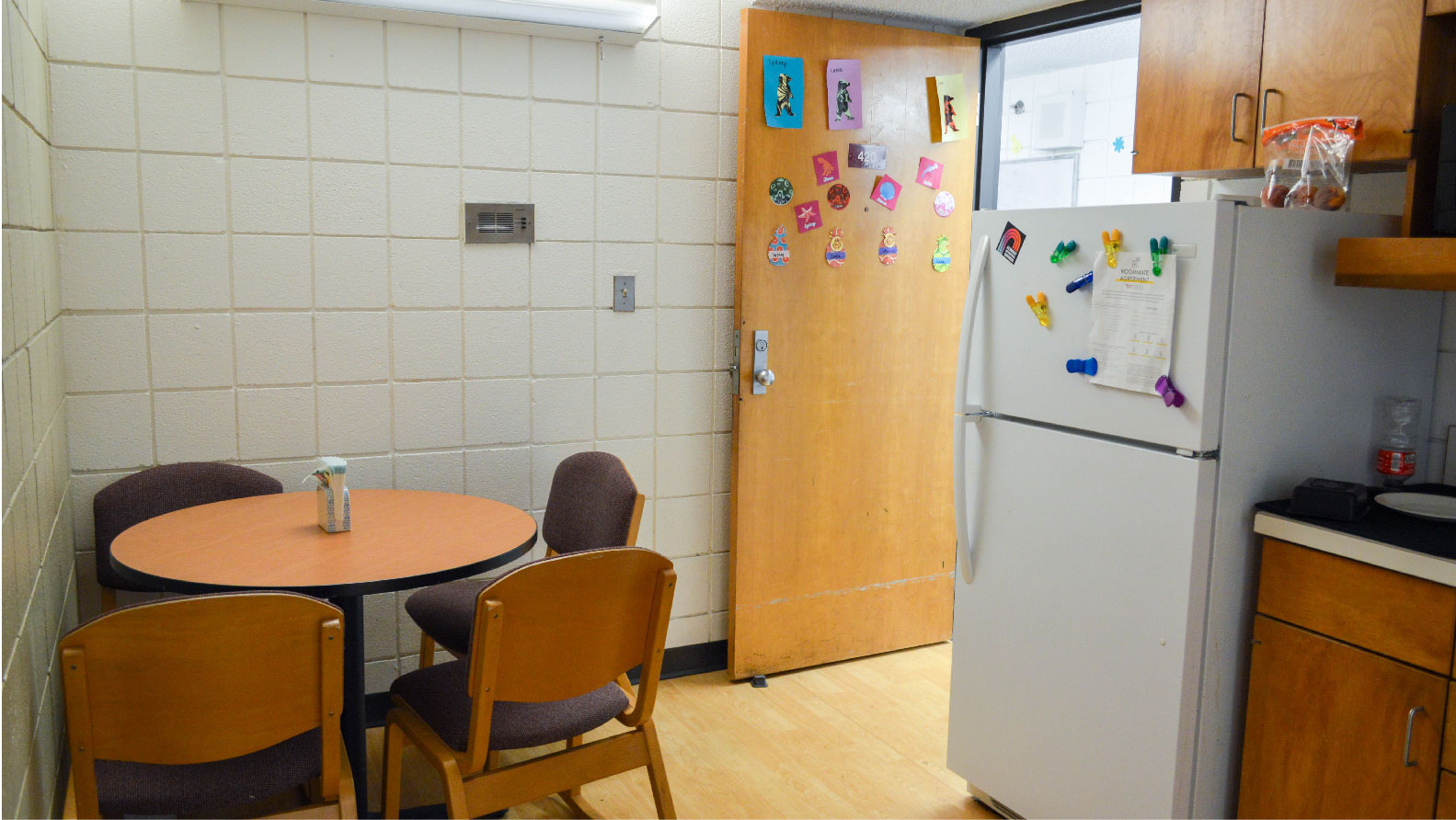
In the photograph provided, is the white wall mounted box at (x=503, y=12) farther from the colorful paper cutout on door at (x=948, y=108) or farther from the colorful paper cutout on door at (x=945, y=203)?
the colorful paper cutout on door at (x=945, y=203)

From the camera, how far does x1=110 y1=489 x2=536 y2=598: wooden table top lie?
77.0 inches

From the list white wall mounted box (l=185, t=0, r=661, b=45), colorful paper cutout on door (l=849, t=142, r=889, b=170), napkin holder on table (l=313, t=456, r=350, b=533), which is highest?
white wall mounted box (l=185, t=0, r=661, b=45)

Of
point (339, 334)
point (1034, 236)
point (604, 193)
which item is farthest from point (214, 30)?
point (1034, 236)

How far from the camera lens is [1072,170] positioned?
5.25 meters

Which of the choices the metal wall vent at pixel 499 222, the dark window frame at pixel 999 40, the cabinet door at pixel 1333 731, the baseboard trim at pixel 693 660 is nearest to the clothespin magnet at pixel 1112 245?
the cabinet door at pixel 1333 731

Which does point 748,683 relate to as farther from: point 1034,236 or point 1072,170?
point 1072,170

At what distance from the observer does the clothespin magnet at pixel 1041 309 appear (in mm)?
2381

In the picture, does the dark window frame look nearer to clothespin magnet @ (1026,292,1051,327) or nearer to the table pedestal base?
clothespin magnet @ (1026,292,1051,327)

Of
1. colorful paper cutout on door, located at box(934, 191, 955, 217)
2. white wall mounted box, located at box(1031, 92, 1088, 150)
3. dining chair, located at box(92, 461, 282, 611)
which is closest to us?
dining chair, located at box(92, 461, 282, 611)

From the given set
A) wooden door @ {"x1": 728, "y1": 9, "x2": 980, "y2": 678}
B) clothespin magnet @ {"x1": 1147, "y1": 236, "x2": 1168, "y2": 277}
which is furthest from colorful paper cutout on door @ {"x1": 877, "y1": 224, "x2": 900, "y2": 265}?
clothespin magnet @ {"x1": 1147, "y1": 236, "x2": 1168, "y2": 277}

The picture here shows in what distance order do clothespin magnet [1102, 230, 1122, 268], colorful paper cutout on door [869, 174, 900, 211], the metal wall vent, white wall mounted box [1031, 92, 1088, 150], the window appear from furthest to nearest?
white wall mounted box [1031, 92, 1088, 150]
the window
colorful paper cutout on door [869, 174, 900, 211]
the metal wall vent
clothespin magnet [1102, 230, 1122, 268]

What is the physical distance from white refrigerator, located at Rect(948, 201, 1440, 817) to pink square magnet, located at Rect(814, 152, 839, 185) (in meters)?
0.90

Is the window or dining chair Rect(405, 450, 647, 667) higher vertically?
the window

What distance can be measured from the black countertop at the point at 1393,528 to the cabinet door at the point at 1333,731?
0.75 feet
